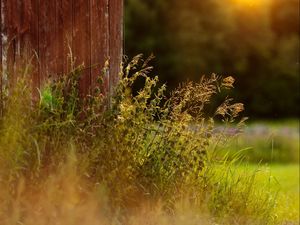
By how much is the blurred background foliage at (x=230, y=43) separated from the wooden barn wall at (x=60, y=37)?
1507 cm

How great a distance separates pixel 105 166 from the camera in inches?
243

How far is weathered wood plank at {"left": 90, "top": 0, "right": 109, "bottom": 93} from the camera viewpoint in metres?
7.33

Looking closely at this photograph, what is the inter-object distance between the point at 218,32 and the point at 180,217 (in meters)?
18.1

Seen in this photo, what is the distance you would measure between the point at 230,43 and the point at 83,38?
16882 mm

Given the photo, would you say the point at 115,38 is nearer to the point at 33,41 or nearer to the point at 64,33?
the point at 64,33

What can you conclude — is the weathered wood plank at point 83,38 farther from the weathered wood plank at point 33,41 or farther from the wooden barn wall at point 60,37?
the weathered wood plank at point 33,41

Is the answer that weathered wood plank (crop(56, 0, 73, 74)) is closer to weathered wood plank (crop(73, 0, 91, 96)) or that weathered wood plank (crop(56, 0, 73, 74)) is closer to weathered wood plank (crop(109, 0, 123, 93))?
weathered wood plank (crop(73, 0, 91, 96))

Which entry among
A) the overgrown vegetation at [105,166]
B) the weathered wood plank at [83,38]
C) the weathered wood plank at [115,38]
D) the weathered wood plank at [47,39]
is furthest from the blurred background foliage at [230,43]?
the overgrown vegetation at [105,166]

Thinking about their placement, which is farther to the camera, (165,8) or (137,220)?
(165,8)

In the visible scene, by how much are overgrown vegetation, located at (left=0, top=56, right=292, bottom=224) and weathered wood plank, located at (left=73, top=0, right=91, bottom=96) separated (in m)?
0.18

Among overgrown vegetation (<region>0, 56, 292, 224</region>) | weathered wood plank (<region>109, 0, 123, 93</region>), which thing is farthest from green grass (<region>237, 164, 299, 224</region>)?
weathered wood plank (<region>109, 0, 123, 93</region>)

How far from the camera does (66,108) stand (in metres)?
6.83

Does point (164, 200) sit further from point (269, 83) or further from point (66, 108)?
point (269, 83)

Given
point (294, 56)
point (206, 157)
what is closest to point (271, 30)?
point (294, 56)
